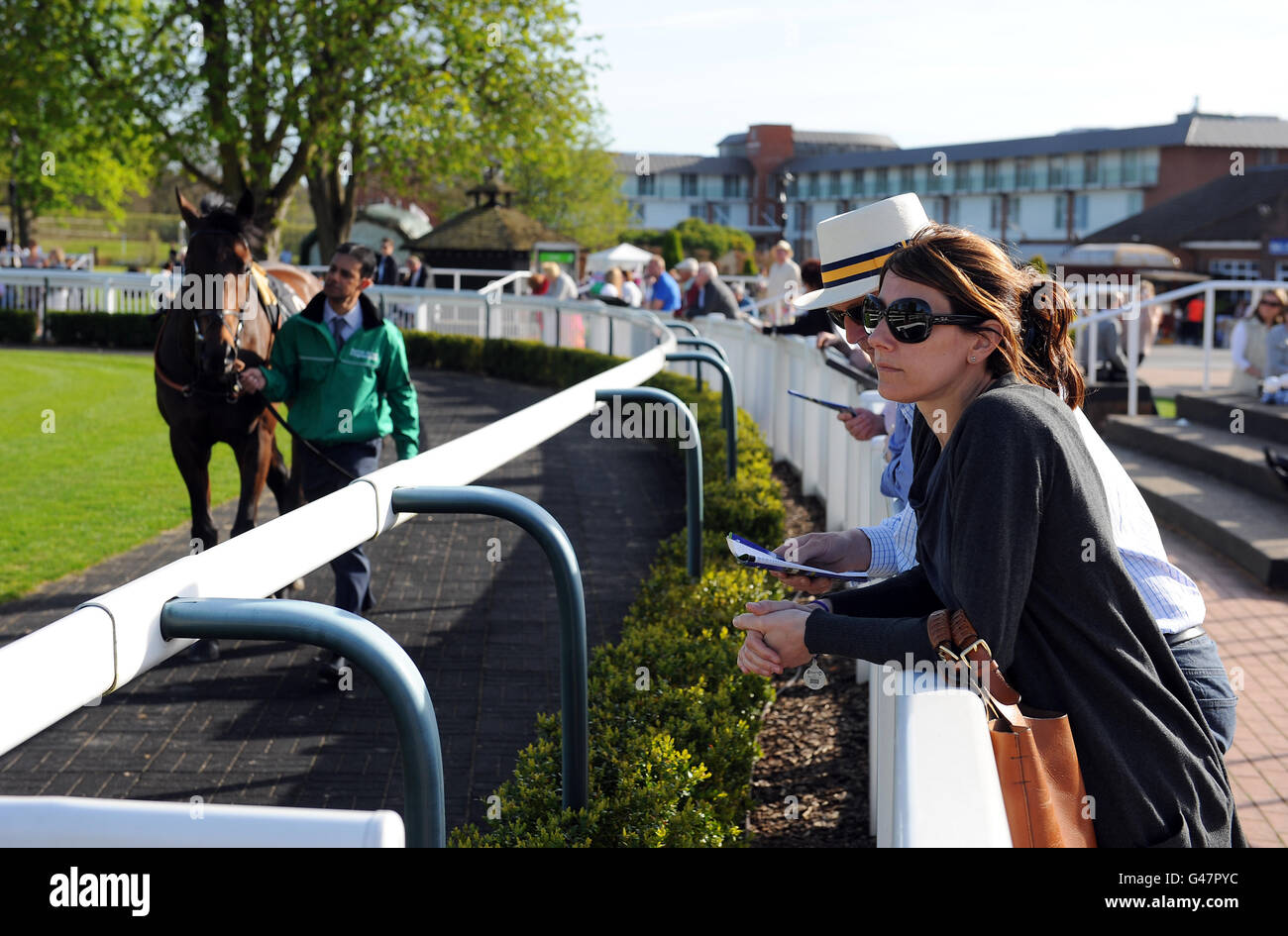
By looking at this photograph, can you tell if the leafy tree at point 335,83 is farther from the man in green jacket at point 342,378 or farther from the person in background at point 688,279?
the man in green jacket at point 342,378

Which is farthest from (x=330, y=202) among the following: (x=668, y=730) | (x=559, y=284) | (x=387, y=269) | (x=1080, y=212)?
(x=1080, y=212)

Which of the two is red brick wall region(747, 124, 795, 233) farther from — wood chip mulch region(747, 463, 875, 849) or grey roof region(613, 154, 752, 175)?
wood chip mulch region(747, 463, 875, 849)

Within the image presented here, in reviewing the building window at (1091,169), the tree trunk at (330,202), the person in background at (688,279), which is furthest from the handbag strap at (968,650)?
the building window at (1091,169)

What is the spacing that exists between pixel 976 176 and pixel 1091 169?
32.0 feet

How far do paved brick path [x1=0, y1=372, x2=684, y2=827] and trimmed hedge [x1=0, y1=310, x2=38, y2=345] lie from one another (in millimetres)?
19983

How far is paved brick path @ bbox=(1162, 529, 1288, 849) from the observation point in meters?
4.41

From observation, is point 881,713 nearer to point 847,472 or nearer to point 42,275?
point 847,472

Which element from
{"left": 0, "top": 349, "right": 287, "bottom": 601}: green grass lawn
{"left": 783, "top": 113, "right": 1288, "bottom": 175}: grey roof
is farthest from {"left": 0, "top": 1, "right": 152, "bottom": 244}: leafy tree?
{"left": 783, "top": 113, "right": 1288, "bottom": 175}: grey roof

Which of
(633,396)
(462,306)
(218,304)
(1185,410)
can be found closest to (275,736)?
(633,396)

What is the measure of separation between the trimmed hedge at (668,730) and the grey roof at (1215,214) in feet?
118

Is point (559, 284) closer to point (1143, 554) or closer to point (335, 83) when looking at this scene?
point (335, 83)

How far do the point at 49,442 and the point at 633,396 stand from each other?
10.1 meters

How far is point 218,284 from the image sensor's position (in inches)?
265

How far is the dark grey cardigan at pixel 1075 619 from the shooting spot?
6.68 feet
